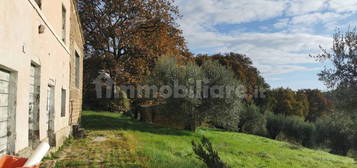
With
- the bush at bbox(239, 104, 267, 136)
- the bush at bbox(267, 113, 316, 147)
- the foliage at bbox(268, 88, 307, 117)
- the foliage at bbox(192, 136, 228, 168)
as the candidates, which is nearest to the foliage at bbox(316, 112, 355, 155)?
the bush at bbox(267, 113, 316, 147)

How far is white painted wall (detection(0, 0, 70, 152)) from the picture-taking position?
4.82 m

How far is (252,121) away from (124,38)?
12.4 meters

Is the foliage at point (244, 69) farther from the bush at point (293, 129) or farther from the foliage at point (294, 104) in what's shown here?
the bush at point (293, 129)

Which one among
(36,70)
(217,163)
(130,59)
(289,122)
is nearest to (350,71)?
(217,163)

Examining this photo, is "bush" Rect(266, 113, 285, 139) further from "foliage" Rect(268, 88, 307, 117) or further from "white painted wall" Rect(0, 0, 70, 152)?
"white painted wall" Rect(0, 0, 70, 152)

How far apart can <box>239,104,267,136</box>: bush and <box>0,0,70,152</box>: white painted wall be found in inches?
739

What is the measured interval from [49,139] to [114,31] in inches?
568

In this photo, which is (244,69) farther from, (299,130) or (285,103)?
(299,130)

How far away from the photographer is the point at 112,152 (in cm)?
972

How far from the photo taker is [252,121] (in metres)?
26.9

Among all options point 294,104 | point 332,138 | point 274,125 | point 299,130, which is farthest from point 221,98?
point 294,104

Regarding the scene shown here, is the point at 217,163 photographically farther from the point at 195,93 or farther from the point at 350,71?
the point at 195,93

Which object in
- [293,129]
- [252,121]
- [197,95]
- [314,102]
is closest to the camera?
[197,95]

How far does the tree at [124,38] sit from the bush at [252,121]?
26.0 feet
